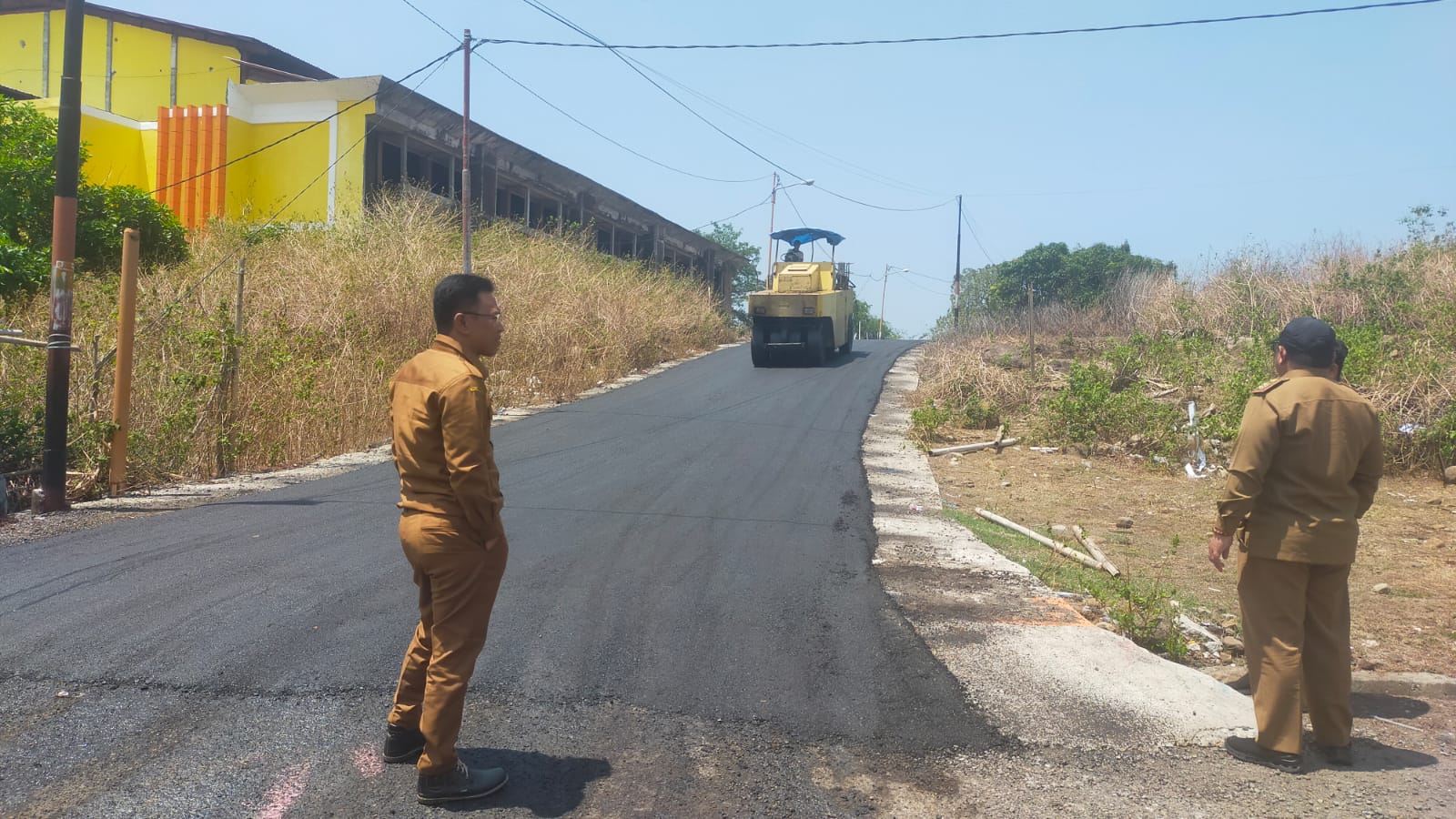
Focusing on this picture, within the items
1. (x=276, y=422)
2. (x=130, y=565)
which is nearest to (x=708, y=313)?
(x=276, y=422)

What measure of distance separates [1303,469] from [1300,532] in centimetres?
28

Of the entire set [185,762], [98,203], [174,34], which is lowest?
[185,762]

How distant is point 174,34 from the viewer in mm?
27359

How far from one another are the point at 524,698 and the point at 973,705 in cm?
212

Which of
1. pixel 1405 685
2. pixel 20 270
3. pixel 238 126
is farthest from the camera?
pixel 238 126

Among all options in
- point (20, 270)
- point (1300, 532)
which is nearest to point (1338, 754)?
point (1300, 532)

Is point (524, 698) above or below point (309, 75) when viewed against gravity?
below

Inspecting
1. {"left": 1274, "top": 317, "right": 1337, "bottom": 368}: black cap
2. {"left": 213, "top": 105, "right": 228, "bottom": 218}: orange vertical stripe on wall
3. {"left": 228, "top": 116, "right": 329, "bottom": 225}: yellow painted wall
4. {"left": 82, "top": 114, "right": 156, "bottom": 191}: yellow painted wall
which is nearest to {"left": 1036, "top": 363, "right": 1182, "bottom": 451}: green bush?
{"left": 1274, "top": 317, "right": 1337, "bottom": 368}: black cap

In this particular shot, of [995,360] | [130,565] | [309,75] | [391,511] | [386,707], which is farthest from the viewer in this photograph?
[309,75]

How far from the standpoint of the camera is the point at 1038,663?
5754mm

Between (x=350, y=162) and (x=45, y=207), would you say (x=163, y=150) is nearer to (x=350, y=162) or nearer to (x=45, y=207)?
(x=350, y=162)

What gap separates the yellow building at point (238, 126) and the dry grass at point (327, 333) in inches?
79.3

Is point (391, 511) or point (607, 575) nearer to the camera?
point (607, 575)

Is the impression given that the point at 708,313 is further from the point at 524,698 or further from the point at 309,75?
the point at 524,698
